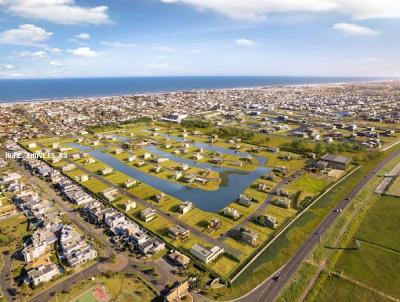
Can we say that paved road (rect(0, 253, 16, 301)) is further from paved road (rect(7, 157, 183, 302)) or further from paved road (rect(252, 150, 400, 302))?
paved road (rect(252, 150, 400, 302))

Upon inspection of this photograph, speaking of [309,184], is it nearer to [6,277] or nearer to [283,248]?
[283,248]

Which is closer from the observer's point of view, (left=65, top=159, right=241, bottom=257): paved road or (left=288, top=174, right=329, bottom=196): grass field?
(left=65, top=159, right=241, bottom=257): paved road

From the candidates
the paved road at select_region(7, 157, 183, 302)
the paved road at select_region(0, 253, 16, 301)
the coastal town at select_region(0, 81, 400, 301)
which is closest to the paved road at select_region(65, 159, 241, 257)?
the coastal town at select_region(0, 81, 400, 301)

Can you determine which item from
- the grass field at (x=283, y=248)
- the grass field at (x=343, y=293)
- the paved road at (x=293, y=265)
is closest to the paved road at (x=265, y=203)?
the grass field at (x=283, y=248)

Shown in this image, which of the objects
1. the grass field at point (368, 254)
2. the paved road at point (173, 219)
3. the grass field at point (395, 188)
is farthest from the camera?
the grass field at point (395, 188)

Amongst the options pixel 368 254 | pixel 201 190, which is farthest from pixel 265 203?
pixel 368 254

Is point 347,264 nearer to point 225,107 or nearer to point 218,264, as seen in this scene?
point 218,264

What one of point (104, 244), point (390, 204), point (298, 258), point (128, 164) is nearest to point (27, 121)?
point (128, 164)

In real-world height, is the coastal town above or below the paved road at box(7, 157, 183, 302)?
above

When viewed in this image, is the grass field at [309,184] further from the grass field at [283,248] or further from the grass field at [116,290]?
the grass field at [116,290]
